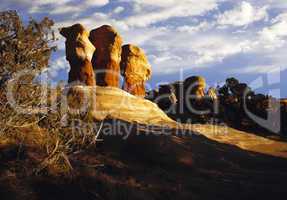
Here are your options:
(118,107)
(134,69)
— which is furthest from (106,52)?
(118,107)

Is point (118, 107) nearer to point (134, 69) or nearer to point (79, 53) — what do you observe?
point (79, 53)

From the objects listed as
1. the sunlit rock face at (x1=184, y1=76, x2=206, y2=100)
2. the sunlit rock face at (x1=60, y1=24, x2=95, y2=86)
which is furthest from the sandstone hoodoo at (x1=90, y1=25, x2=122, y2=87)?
the sunlit rock face at (x1=184, y1=76, x2=206, y2=100)

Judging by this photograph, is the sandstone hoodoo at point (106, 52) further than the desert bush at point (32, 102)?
Yes

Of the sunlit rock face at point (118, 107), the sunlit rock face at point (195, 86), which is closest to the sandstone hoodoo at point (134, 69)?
the sunlit rock face at point (195, 86)

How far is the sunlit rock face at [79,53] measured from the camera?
1852 inches

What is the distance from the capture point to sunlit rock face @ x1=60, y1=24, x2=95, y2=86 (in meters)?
47.0

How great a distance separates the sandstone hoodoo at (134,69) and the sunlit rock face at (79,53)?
9825 mm

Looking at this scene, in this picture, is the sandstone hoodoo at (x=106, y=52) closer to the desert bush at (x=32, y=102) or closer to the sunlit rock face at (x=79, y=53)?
the sunlit rock face at (x=79, y=53)

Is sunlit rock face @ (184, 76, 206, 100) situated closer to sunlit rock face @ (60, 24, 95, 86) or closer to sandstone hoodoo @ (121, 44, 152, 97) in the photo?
sandstone hoodoo @ (121, 44, 152, 97)

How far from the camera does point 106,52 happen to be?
51688 mm

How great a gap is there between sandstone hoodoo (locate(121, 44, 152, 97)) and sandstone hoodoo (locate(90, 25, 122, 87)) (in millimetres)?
5442

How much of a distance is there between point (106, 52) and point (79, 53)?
471 cm

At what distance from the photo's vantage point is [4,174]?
65.5 feet

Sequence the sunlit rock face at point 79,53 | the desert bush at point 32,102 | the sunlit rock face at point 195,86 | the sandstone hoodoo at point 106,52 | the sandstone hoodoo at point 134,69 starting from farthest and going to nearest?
the sunlit rock face at point 195,86
the sandstone hoodoo at point 134,69
the sandstone hoodoo at point 106,52
the sunlit rock face at point 79,53
the desert bush at point 32,102
